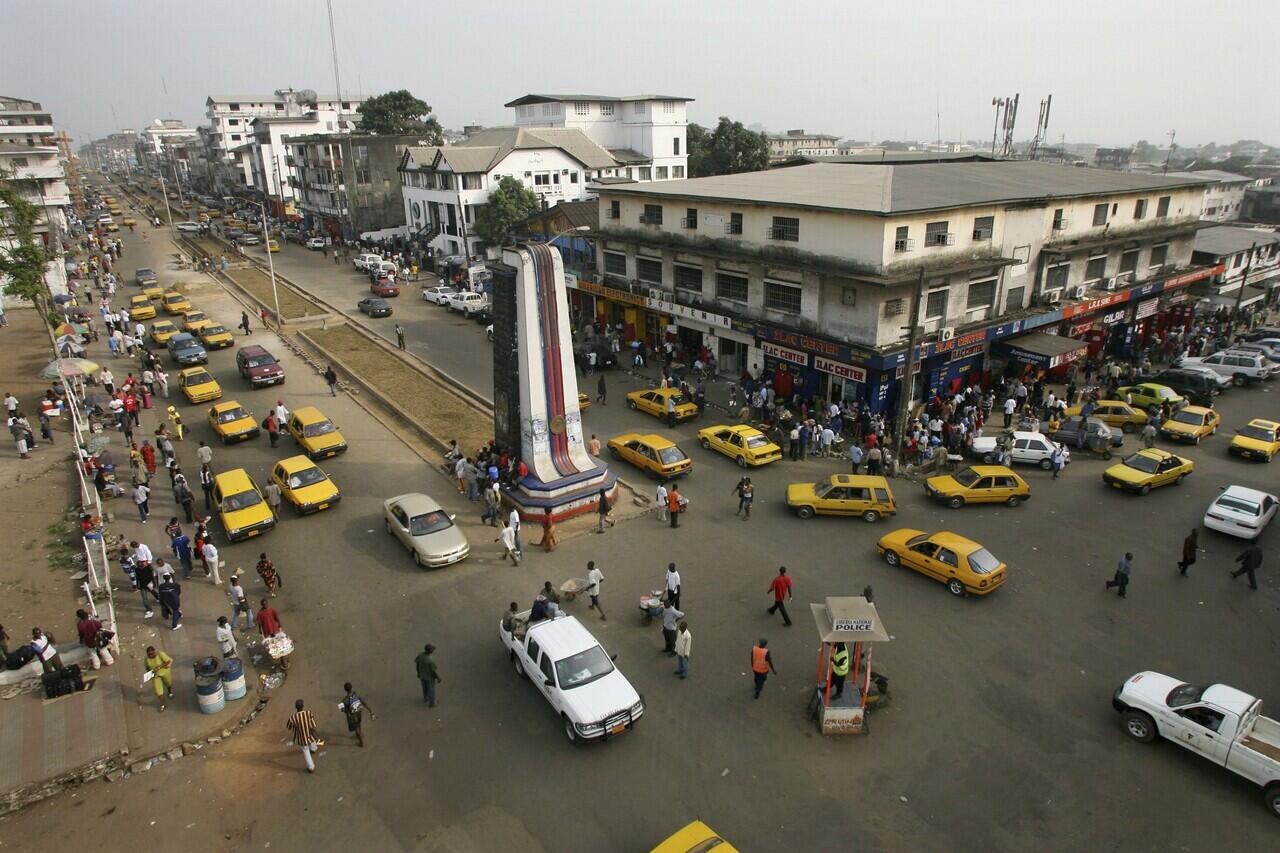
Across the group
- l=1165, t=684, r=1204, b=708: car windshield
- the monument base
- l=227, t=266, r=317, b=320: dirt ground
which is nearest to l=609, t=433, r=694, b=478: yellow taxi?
the monument base

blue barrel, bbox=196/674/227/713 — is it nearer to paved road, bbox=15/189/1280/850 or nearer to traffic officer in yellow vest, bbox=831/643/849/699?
paved road, bbox=15/189/1280/850

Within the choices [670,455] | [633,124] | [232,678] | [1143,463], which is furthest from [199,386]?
[633,124]

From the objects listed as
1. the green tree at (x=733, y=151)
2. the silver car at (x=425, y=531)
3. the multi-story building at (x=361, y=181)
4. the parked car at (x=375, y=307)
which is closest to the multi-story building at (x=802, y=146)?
the green tree at (x=733, y=151)

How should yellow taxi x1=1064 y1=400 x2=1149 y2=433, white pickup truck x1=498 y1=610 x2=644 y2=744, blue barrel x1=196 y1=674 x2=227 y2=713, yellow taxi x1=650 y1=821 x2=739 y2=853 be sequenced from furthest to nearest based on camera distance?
yellow taxi x1=1064 y1=400 x2=1149 y2=433 → blue barrel x1=196 y1=674 x2=227 y2=713 → white pickup truck x1=498 y1=610 x2=644 y2=744 → yellow taxi x1=650 y1=821 x2=739 y2=853

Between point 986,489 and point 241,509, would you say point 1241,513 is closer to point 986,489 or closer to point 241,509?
point 986,489

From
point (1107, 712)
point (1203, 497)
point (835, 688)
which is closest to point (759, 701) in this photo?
point (835, 688)

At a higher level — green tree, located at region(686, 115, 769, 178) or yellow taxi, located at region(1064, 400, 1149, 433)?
green tree, located at region(686, 115, 769, 178)
